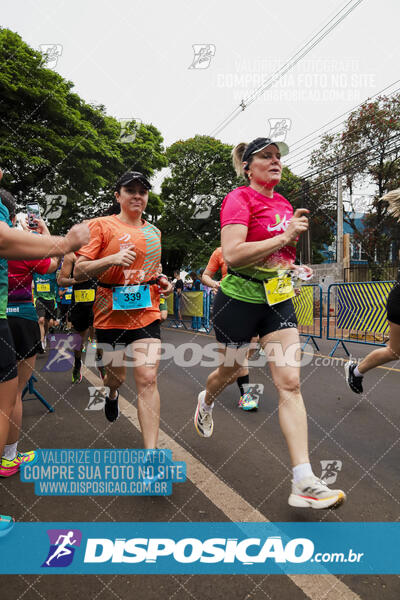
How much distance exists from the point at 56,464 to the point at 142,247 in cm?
165

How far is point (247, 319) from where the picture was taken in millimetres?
2715

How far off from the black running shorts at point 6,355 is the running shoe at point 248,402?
8.70 ft

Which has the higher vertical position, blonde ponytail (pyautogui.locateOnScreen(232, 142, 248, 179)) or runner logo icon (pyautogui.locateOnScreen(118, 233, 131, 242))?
blonde ponytail (pyautogui.locateOnScreen(232, 142, 248, 179))

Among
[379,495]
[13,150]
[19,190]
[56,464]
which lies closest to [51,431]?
[56,464]

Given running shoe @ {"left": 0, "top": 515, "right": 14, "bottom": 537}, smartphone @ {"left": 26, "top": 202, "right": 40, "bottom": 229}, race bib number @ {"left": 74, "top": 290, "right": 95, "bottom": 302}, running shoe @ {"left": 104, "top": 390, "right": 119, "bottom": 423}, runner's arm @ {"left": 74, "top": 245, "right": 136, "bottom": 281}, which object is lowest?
running shoe @ {"left": 0, "top": 515, "right": 14, "bottom": 537}

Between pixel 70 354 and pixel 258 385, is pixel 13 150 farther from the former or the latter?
pixel 258 385

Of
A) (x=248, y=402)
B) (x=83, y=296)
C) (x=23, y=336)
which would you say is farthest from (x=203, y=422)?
(x=83, y=296)

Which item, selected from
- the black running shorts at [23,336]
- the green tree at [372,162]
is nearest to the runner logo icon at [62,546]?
the black running shorts at [23,336]

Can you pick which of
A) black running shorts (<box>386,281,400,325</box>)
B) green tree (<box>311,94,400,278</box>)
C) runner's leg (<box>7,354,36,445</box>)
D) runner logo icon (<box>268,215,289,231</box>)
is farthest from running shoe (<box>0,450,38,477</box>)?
green tree (<box>311,94,400,278</box>)

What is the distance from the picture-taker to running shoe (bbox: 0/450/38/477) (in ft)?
9.48

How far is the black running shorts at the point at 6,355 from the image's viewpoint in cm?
212

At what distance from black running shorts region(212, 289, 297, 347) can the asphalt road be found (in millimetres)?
922

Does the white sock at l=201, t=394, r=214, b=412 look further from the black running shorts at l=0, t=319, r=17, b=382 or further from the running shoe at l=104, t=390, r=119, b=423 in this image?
the black running shorts at l=0, t=319, r=17, b=382

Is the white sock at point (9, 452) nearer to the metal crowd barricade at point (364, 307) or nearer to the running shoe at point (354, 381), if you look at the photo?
the running shoe at point (354, 381)
